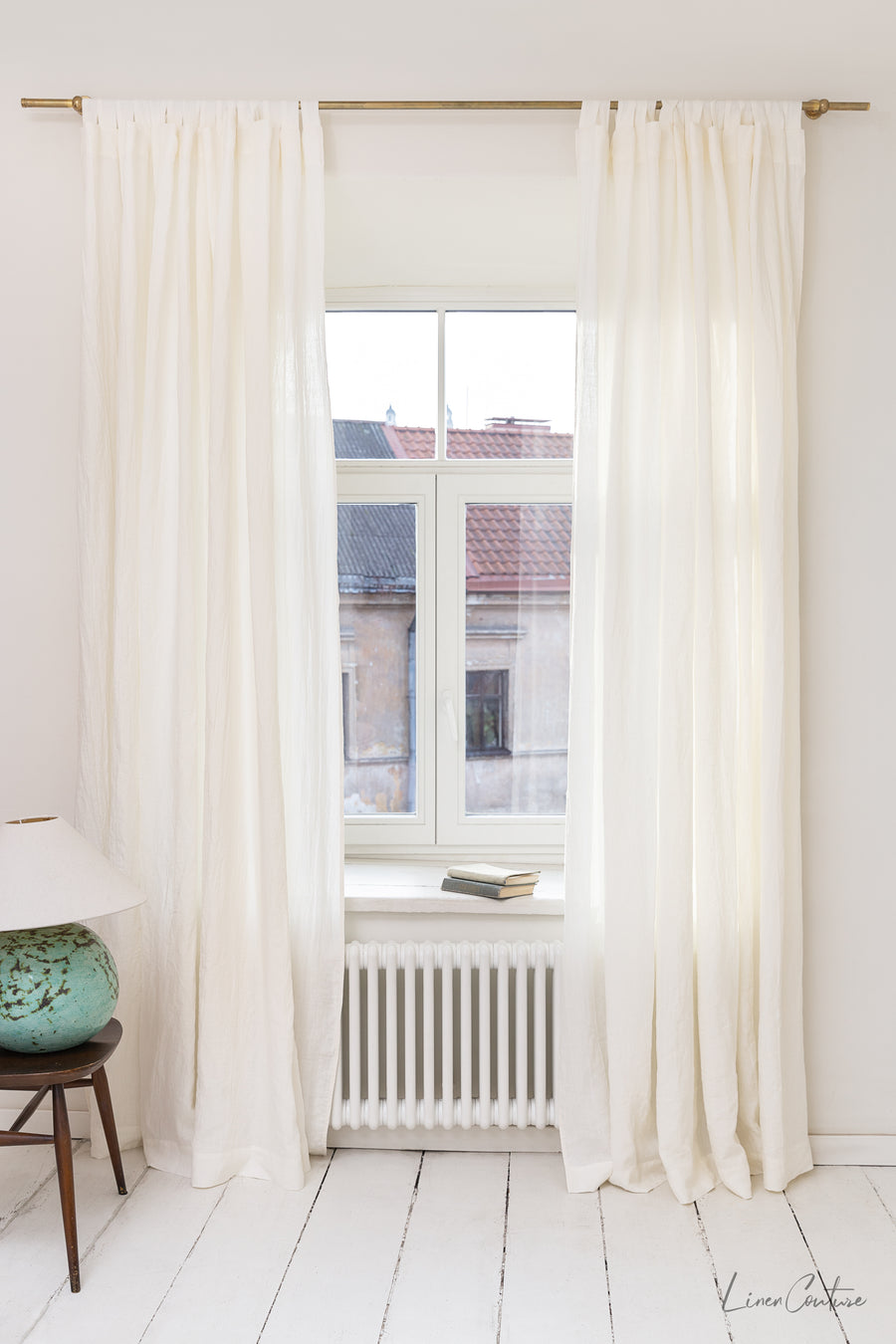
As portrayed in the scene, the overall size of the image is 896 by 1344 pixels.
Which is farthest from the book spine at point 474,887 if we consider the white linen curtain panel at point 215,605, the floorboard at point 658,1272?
the floorboard at point 658,1272

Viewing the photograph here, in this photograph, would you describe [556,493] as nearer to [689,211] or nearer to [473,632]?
[473,632]

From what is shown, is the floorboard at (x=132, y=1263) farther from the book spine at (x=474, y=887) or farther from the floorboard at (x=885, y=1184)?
the floorboard at (x=885, y=1184)

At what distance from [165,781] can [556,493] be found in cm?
133

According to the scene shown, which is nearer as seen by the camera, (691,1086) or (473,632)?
(691,1086)

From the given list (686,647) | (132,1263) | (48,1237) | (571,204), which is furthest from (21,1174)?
(571,204)

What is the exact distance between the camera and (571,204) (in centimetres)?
246

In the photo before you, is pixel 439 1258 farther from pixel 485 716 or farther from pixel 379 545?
pixel 379 545

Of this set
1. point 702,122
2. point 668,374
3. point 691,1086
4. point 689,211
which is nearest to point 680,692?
point 668,374

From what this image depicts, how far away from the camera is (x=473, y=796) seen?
288 centimetres

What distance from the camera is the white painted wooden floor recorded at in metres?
1.79

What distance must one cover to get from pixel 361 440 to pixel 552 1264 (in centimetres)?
208

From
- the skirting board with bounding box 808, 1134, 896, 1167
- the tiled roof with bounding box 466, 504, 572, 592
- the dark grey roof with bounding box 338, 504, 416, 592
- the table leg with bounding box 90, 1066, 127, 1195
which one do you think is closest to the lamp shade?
the table leg with bounding box 90, 1066, 127, 1195

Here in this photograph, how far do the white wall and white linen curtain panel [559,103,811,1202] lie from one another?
127 millimetres

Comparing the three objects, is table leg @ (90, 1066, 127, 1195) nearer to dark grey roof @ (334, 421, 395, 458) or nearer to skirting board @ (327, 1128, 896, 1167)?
skirting board @ (327, 1128, 896, 1167)
